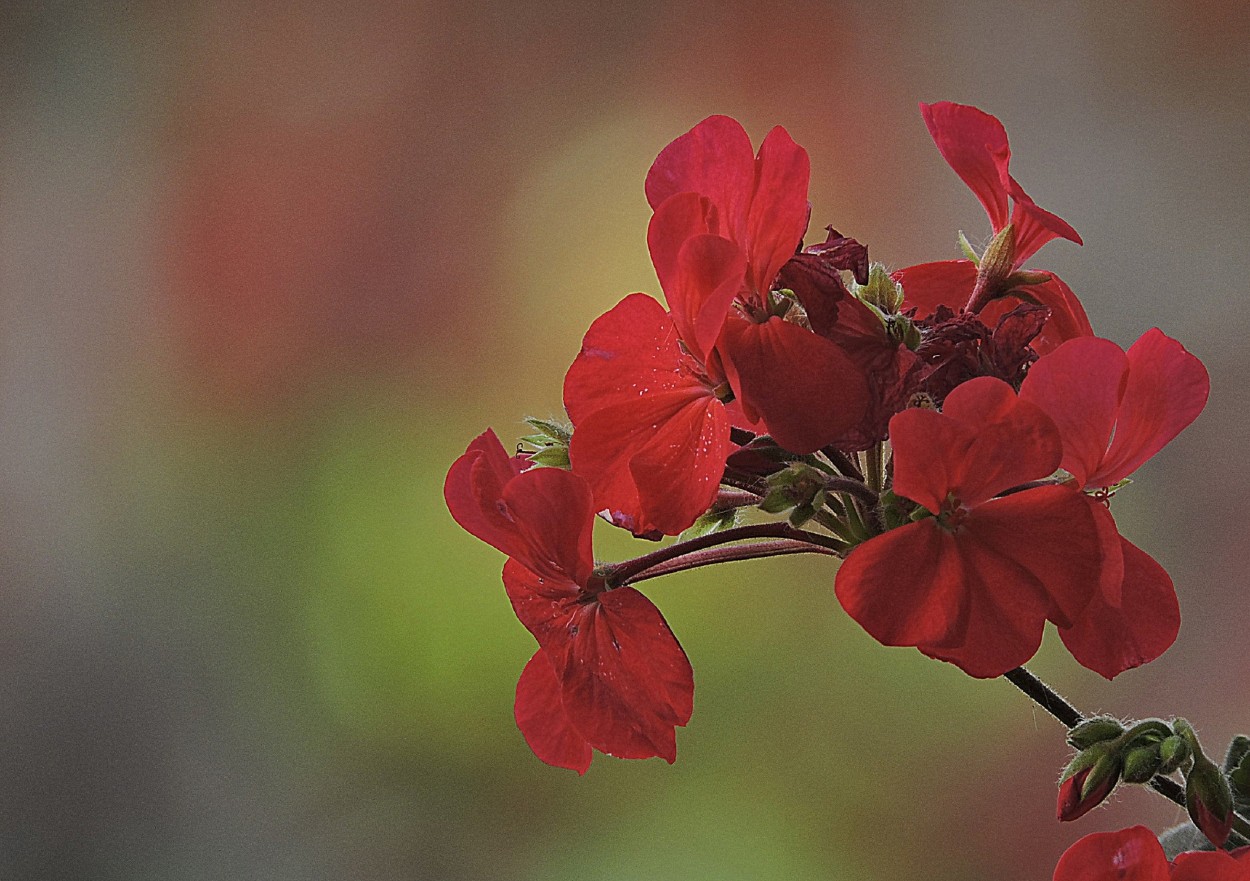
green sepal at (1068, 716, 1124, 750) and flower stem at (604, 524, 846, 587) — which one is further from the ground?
flower stem at (604, 524, 846, 587)

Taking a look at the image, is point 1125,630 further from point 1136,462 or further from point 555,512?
point 555,512

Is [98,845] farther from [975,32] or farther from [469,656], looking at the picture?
[975,32]

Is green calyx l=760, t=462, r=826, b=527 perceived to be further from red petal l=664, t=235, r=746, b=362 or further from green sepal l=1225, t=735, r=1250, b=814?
green sepal l=1225, t=735, r=1250, b=814

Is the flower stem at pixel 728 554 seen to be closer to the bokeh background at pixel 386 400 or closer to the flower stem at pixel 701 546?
the flower stem at pixel 701 546

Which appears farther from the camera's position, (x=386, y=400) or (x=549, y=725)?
(x=386, y=400)

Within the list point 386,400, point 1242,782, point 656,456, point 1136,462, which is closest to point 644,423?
point 656,456

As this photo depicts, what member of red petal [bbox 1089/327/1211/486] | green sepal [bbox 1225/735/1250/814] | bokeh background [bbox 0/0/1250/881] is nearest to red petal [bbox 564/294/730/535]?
red petal [bbox 1089/327/1211/486]
